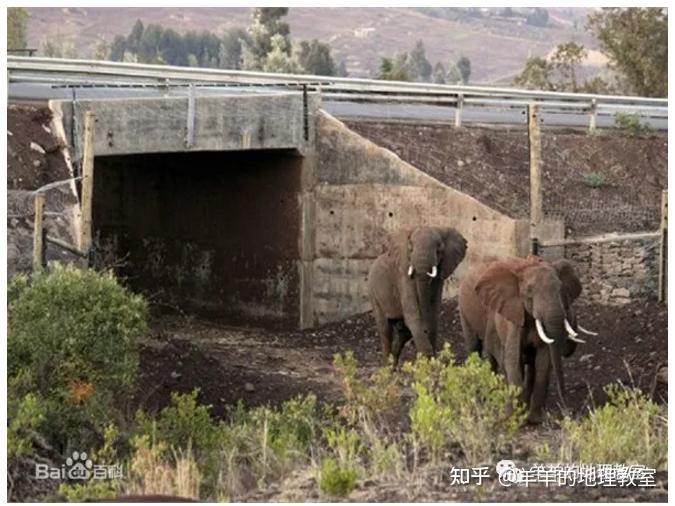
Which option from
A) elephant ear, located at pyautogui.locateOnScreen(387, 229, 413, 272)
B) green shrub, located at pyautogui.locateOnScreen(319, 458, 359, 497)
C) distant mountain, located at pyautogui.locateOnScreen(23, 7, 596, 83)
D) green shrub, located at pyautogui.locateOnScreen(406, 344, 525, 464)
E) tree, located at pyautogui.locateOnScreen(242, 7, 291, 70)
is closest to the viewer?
green shrub, located at pyautogui.locateOnScreen(319, 458, 359, 497)

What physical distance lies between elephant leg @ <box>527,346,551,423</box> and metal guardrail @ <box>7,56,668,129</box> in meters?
11.2

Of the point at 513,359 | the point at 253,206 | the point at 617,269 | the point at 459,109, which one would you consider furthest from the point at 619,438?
the point at 459,109

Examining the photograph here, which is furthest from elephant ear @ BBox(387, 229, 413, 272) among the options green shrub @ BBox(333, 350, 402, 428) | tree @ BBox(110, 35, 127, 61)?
tree @ BBox(110, 35, 127, 61)

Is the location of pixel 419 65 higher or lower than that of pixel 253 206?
higher

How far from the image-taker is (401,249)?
977 inches

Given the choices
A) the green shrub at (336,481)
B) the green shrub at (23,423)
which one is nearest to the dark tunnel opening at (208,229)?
the green shrub at (23,423)

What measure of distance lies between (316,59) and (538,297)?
64.6 m

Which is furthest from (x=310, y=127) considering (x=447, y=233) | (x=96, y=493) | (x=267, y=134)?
(x=96, y=493)

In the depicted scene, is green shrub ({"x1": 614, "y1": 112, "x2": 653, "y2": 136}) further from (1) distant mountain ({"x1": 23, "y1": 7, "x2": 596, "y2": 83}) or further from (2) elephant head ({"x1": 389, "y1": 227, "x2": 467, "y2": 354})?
(1) distant mountain ({"x1": 23, "y1": 7, "x2": 596, "y2": 83})

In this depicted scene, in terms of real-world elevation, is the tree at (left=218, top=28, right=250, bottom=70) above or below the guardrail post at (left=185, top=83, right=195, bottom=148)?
above

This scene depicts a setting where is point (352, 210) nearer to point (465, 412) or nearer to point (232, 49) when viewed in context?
point (465, 412)

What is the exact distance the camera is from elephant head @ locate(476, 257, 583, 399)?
2012 cm

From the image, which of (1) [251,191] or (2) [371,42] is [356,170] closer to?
(1) [251,191]

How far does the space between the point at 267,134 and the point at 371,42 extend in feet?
510
